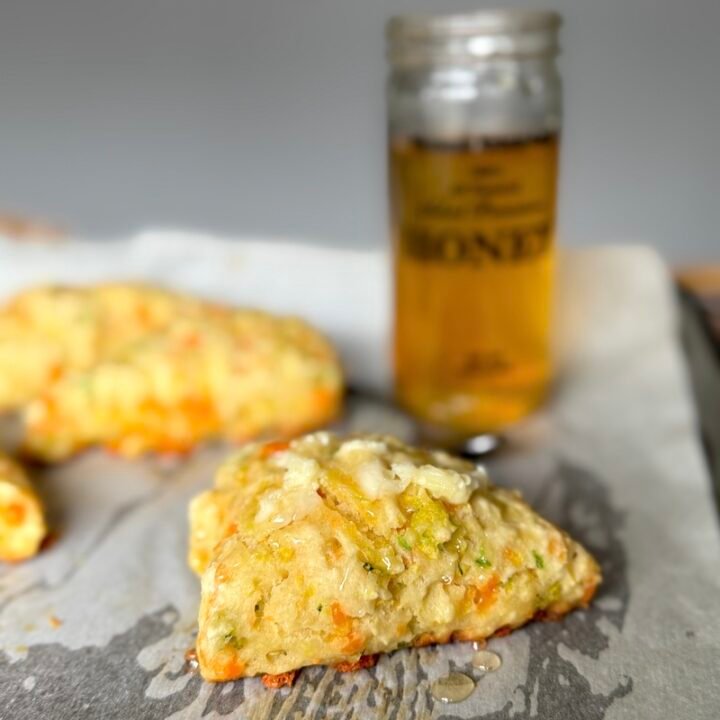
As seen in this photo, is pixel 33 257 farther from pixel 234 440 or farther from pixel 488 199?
pixel 488 199

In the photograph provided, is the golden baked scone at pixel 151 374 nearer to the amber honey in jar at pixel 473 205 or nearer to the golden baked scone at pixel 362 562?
the amber honey in jar at pixel 473 205

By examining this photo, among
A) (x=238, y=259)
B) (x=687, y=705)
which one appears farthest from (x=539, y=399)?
(x=687, y=705)

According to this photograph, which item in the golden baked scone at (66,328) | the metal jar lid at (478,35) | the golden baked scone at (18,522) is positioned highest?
the metal jar lid at (478,35)

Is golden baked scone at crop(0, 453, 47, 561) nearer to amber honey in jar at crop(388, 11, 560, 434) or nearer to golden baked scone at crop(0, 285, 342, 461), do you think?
golden baked scone at crop(0, 285, 342, 461)

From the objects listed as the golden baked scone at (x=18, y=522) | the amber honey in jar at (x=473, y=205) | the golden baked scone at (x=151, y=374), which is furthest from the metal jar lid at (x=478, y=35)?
the golden baked scone at (x=18, y=522)

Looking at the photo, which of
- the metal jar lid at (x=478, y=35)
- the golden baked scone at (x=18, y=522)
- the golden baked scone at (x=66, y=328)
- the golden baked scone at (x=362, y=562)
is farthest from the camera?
the golden baked scone at (x=66, y=328)
